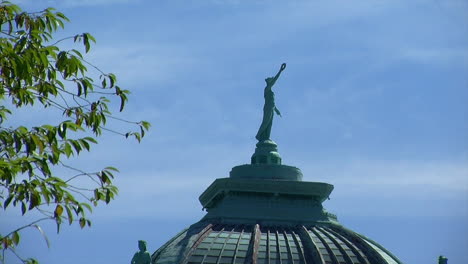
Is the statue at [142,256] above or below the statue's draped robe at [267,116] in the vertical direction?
below

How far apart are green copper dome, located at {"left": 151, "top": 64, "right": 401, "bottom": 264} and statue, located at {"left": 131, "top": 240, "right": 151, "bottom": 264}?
217cm

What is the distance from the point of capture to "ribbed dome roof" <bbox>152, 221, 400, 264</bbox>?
88.7 meters

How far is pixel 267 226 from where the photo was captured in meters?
95.1

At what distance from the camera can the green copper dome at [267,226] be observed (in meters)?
89.4

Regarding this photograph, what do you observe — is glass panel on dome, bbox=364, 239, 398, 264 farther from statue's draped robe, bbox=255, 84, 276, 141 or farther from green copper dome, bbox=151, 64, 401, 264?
statue's draped robe, bbox=255, 84, 276, 141

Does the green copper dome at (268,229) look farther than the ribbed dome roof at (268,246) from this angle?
Yes

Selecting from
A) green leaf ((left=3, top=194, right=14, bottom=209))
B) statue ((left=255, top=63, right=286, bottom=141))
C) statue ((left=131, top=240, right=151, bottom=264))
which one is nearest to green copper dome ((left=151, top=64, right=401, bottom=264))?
statue ((left=255, top=63, right=286, bottom=141))

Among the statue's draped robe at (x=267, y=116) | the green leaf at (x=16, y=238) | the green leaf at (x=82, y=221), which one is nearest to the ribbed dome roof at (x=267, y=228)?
the statue's draped robe at (x=267, y=116)

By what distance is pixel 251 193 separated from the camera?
320 ft

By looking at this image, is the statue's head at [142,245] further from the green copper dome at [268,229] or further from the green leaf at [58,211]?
the green leaf at [58,211]

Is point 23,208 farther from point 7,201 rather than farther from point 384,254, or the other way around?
point 384,254

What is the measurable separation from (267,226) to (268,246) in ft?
14.4

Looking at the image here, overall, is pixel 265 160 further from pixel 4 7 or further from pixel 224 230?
pixel 4 7

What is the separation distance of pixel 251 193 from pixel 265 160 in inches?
166
